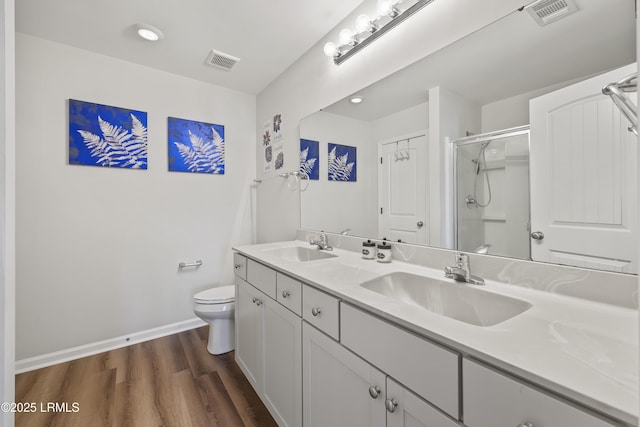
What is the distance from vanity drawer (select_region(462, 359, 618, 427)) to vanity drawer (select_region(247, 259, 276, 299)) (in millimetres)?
977

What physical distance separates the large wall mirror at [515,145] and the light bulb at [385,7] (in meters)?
0.30

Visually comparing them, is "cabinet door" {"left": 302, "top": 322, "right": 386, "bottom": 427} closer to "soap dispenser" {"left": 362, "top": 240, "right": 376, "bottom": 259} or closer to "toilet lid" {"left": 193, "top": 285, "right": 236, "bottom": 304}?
"soap dispenser" {"left": 362, "top": 240, "right": 376, "bottom": 259}

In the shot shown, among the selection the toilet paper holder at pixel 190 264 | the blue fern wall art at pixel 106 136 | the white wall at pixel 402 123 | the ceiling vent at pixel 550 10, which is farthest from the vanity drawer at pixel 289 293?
the blue fern wall art at pixel 106 136

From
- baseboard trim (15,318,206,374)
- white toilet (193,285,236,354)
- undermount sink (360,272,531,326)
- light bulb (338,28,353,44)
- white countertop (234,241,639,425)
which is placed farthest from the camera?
white toilet (193,285,236,354)

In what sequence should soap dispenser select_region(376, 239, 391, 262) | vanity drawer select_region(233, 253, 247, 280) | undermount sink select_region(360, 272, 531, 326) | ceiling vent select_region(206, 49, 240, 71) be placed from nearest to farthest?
undermount sink select_region(360, 272, 531, 326), soap dispenser select_region(376, 239, 391, 262), vanity drawer select_region(233, 253, 247, 280), ceiling vent select_region(206, 49, 240, 71)

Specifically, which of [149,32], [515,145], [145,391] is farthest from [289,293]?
A: [149,32]

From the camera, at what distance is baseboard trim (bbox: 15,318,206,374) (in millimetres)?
1906

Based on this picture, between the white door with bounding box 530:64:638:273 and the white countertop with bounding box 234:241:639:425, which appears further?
the white door with bounding box 530:64:638:273

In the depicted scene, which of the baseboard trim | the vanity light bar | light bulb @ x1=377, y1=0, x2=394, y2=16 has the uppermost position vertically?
light bulb @ x1=377, y1=0, x2=394, y2=16

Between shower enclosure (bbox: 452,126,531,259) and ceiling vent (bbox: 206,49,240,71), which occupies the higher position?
ceiling vent (bbox: 206,49,240,71)

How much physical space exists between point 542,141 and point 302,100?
5.65 feet

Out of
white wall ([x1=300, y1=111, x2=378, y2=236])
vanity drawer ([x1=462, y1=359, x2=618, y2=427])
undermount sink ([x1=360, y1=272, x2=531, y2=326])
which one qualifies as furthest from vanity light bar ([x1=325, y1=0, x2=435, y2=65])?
vanity drawer ([x1=462, y1=359, x2=618, y2=427])

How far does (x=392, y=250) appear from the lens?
1.48m

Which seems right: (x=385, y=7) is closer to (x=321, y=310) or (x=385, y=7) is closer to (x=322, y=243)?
(x=322, y=243)
